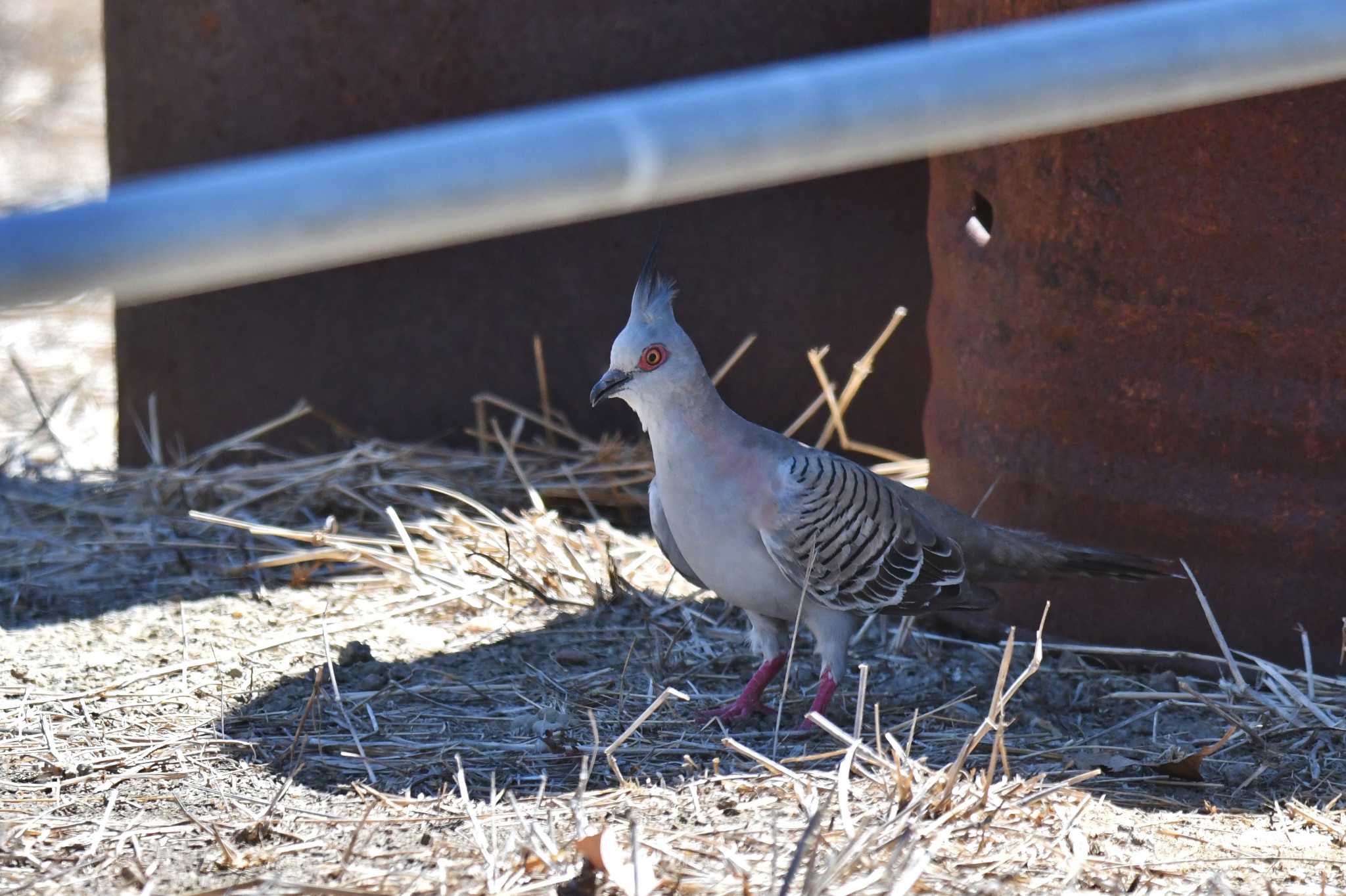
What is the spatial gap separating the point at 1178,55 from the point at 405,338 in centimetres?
378

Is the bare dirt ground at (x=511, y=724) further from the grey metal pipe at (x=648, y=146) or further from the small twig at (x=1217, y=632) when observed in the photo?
the grey metal pipe at (x=648, y=146)

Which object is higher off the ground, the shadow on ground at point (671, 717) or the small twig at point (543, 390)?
the small twig at point (543, 390)

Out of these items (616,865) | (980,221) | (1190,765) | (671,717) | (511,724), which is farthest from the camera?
(980,221)

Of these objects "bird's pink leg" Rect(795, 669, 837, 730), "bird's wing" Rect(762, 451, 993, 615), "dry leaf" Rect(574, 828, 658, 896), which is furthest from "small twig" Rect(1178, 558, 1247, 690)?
"dry leaf" Rect(574, 828, 658, 896)

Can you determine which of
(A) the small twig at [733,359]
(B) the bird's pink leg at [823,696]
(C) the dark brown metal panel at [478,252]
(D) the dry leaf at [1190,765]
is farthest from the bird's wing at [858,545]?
(C) the dark brown metal panel at [478,252]

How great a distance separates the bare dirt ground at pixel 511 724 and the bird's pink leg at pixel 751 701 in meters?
0.05

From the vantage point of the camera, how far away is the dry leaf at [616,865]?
227 cm

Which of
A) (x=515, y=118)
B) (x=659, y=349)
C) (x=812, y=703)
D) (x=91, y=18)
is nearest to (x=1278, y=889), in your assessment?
(x=812, y=703)

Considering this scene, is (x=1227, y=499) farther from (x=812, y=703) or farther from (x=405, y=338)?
(x=405, y=338)

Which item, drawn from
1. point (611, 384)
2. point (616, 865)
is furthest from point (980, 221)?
point (616, 865)

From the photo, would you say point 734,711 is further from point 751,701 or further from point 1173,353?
point 1173,353

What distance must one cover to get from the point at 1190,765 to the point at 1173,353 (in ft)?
3.45

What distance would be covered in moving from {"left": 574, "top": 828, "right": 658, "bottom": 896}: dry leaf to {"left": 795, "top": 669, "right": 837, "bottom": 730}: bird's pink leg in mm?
1083

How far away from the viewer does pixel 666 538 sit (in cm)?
362
